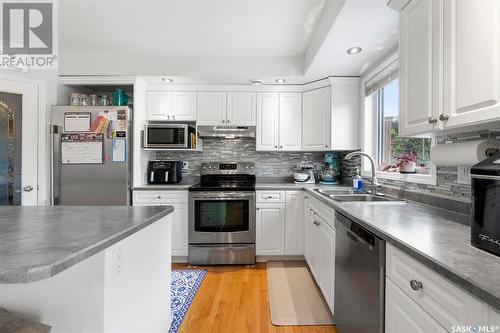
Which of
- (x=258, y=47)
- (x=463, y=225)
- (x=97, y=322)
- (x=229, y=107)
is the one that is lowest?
(x=97, y=322)

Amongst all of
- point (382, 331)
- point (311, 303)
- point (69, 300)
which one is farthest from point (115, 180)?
point (382, 331)

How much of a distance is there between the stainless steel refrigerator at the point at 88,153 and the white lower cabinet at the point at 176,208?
0.23 m

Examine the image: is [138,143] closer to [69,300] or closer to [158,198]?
[158,198]

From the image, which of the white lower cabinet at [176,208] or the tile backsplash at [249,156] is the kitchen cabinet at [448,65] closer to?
the tile backsplash at [249,156]

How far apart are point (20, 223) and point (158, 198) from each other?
1.86m

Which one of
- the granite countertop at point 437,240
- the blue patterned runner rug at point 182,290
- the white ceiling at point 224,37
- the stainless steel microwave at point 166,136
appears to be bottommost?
the blue patterned runner rug at point 182,290

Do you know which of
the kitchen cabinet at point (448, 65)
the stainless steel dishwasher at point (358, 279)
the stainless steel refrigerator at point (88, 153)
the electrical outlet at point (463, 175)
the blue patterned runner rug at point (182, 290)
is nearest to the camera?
the kitchen cabinet at point (448, 65)

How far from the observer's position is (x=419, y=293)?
867 millimetres

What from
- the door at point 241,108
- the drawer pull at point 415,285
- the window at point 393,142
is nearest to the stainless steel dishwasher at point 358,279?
the drawer pull at point 415,285

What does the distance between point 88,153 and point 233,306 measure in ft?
7.46

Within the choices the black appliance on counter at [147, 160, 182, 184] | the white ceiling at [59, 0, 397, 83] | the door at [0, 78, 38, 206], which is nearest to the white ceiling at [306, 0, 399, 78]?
the white ceiling at [59, 0, 397, 83]

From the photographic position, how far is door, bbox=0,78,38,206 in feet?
8.23

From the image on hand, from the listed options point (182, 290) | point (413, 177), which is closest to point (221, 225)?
point (182, 290)

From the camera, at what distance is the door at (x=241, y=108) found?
3.22m
